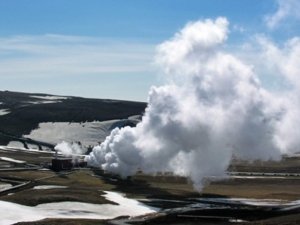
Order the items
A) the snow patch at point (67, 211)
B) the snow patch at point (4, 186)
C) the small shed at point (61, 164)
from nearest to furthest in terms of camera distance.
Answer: the snow patch at point (67, 211), the snow patch at point (4, 186), the small shed at point (61, 164)

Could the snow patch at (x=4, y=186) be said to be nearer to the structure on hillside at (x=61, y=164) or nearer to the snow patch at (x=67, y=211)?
the snow patch at (x=67, y=211)

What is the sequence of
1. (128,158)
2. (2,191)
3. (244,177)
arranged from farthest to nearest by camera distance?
(244,177), (128,158), (2,191)

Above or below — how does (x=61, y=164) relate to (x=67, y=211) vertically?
above

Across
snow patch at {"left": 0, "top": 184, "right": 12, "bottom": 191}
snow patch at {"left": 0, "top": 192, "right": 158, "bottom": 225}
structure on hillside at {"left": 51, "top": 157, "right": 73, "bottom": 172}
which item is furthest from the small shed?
snow patch at {"left": 0, "top": 192, "right": 158, "bottom": 225}

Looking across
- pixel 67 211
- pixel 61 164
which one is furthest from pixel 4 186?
pixel 61 164

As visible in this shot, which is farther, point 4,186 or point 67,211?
point 4,186

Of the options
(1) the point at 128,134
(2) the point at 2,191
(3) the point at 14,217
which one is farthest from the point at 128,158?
(3) the point at 14,217

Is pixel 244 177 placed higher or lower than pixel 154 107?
lower

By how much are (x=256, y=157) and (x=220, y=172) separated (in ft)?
31.0

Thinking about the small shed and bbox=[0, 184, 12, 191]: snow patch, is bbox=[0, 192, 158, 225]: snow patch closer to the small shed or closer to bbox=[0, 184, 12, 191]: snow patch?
bbox=[0, 184, 12, 191]: snow patch

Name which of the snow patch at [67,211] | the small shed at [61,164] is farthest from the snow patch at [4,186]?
the small shed at [61,164]

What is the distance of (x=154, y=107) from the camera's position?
159625 mm

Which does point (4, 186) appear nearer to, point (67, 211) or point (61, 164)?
point (67, 211)

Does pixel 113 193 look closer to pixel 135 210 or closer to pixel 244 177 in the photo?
pixel 135 210
